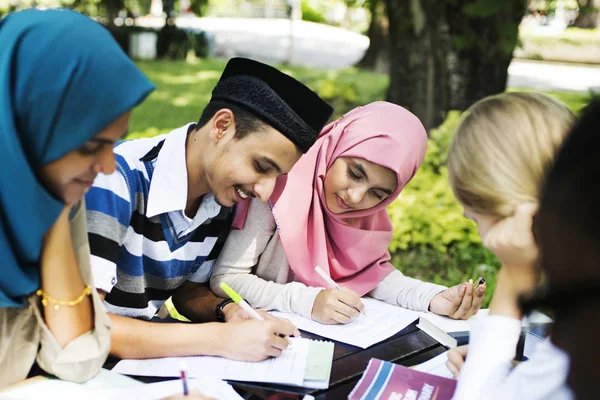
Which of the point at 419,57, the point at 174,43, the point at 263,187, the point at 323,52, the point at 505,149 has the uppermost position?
the point at 505,149

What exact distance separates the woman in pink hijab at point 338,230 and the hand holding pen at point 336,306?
1 centimetres

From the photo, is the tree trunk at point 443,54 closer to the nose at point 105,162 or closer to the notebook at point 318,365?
the notebook at point 318,365

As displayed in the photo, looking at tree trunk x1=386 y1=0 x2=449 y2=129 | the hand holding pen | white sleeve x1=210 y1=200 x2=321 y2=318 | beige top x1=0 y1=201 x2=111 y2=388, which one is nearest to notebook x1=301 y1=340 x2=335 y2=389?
the hand holding pen

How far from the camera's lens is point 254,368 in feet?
5.41

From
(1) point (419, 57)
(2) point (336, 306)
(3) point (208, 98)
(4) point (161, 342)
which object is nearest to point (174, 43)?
(3) point (208, 98)

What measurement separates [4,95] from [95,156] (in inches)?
8.6

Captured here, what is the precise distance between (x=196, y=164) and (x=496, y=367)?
3.48 feet

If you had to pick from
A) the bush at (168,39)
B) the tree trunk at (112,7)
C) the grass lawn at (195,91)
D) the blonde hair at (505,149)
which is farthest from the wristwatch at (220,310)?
the bush at (168,39)

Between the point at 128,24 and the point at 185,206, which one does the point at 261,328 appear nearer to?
the point at 185,206

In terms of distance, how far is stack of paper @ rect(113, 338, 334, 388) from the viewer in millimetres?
1599

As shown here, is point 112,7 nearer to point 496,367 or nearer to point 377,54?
point 377,54

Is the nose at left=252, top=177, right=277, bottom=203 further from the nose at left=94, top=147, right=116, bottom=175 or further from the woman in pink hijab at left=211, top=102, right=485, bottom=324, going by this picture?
the nose at left=94, top=147, right=116, bottom=175

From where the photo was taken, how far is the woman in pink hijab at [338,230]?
215 cm

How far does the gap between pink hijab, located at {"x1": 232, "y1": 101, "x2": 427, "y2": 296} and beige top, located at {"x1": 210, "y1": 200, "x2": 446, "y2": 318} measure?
0.06m
